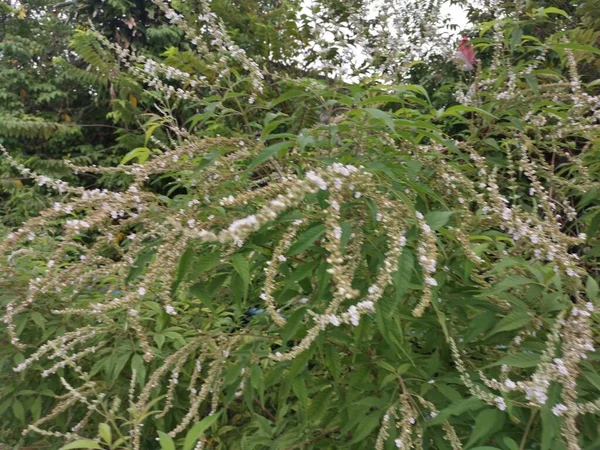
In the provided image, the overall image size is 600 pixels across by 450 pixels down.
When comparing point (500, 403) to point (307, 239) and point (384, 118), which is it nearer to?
point (307, 239)

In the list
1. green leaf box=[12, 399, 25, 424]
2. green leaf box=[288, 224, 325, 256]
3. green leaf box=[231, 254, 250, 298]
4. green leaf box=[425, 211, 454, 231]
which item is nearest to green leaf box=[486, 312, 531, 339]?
green leaf box=[425, 211, 454, 231]

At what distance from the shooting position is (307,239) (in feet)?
4.32

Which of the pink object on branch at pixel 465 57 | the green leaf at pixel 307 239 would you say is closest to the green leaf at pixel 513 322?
the green leaf at pixel 307 239

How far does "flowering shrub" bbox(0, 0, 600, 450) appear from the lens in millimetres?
1265

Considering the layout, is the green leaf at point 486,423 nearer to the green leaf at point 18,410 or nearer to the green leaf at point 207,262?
the green leaf at point 207,262

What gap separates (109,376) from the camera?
1.93m

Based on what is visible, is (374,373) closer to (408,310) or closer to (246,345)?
(408,310)

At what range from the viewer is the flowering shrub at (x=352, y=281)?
4.15 feet

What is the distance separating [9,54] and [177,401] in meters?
9.06

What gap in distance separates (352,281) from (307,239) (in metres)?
0.19

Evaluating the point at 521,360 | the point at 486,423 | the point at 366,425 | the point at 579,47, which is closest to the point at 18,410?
the point at 366,425

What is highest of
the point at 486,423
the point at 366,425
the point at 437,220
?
the point at 437,220

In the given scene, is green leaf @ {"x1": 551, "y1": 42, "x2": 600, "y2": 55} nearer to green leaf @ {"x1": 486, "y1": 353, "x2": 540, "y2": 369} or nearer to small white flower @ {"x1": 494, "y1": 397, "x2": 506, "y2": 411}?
green leaf @ {"x1": 486, "y1": 353, "x2": 540, "y2": 369}

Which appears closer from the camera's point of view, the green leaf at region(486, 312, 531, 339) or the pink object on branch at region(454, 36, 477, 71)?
the green leaf at region(486, 312, 531, 339)
